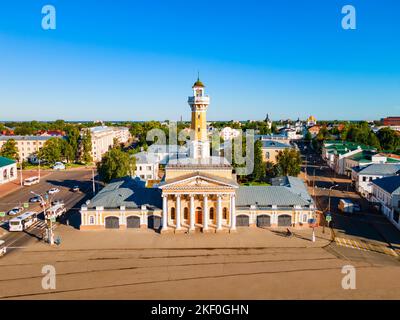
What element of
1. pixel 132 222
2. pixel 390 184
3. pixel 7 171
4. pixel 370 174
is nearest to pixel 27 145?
pixel 7 171

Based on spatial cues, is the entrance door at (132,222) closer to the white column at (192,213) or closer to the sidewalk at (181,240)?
the sidewalk at (181,240)

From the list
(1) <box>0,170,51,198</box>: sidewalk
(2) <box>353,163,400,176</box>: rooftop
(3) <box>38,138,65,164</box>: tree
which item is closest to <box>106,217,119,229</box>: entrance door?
(1) <box>0,170,51,198</box>: sidewalk

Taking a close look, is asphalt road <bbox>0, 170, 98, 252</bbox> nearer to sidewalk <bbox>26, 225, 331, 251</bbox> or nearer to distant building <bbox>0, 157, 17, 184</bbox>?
sidewalk <bbox>26, 225, 331, 251</bbox>

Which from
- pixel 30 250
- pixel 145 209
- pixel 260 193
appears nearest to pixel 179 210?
pixel 145 209

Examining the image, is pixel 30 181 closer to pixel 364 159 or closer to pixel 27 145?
pixel 27 145

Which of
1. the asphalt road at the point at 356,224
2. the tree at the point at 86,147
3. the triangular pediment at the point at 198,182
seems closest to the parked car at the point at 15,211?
the triangular pediment at the point at 198,182
